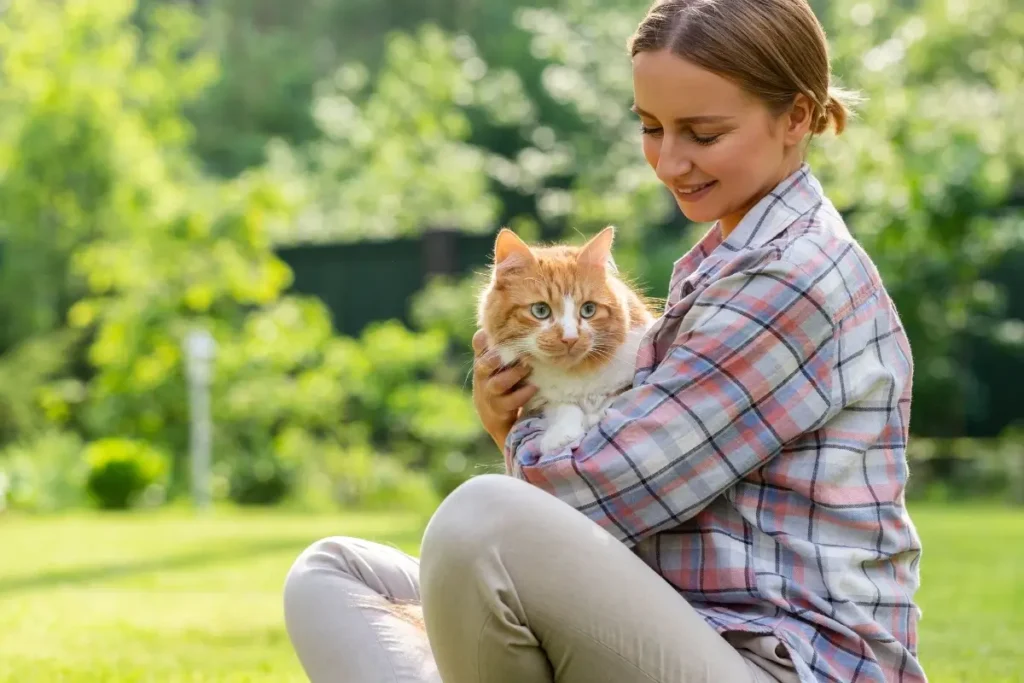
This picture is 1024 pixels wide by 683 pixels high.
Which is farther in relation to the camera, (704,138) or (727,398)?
(704,138)

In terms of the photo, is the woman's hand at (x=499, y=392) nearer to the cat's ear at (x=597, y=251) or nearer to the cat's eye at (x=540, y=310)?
the cat's eye at (x=540, y=310)

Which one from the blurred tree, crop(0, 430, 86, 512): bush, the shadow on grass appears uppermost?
the blurred tree

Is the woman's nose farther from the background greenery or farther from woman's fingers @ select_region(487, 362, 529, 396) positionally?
the background greenery

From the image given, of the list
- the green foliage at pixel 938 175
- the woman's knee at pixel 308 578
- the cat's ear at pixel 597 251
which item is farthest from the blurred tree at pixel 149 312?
the cat's ear at pixel 597 251

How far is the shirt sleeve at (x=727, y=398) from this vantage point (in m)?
1.64

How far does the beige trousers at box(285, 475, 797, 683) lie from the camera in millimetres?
1624

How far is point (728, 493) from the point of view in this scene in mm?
1703

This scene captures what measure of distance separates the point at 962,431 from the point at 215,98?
10920mm

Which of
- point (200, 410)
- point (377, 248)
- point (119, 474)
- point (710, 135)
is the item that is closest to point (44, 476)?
point (119, 474)

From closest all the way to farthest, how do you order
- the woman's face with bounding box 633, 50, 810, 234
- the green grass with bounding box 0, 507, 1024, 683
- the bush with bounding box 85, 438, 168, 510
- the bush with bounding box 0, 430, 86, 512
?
the woman's face with bounding box 633, 50, 810, 234
the green grass with bounding box 0, 507, 1024, 683
the bush with bounding box 85, 438, 168, 510
the bush with bounding box 0, 430, 86, 512

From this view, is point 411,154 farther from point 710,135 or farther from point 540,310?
point 710,135

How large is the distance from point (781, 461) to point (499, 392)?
20.9 inches

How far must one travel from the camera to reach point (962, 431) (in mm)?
9484

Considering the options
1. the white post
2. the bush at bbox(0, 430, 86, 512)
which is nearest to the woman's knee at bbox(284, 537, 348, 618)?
the white post
